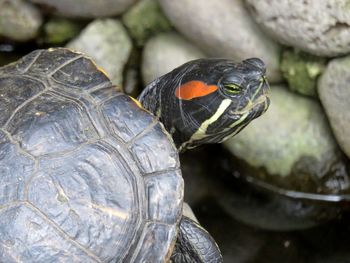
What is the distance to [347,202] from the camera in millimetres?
2955

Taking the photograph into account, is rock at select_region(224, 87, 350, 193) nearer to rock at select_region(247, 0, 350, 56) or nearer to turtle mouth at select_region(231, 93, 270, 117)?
rock at select_region(247, 0, 350, 56)

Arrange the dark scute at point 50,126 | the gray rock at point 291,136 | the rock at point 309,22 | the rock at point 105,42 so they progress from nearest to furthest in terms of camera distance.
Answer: the dark scute at point 50,126
the rock at point 309,22
the gray rock at point 291,136
the rock at point 105,42

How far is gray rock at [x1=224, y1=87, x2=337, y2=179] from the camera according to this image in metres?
2.94

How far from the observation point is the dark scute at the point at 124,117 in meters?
1.81

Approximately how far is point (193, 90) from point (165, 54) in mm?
1258

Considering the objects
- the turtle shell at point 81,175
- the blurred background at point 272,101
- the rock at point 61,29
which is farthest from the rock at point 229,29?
the turtle shell at point 81,175

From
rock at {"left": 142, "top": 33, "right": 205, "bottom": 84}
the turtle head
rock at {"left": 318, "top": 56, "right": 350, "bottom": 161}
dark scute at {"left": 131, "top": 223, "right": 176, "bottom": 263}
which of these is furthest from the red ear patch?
rock at {"left": 142, "top": 33, "right": 205, "bottom": 84}

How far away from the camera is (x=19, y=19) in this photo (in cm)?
337

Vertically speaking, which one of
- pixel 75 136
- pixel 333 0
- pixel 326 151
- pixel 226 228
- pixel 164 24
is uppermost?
pixel 333 0

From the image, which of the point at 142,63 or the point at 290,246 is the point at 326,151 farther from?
the point at 142,63

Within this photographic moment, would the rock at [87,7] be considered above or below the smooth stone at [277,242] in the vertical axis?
above

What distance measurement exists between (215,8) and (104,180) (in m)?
1.40

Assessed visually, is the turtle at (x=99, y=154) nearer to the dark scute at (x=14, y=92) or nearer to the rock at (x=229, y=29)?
the dark scute at (x=14, y=92)

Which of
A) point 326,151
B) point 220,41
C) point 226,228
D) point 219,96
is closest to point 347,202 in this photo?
point 326,151
